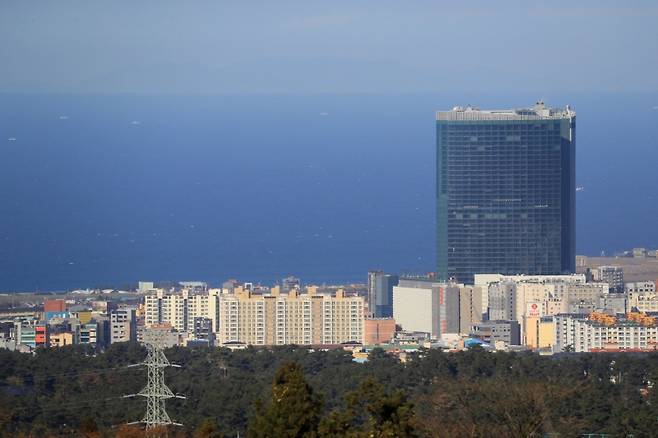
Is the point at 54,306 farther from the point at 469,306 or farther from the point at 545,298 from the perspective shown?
the point at 545,298


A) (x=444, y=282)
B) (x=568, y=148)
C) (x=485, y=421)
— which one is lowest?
(x=485, y=421)

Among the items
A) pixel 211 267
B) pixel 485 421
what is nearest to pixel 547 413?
pixel 485 421

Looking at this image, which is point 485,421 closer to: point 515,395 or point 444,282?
point 515,395

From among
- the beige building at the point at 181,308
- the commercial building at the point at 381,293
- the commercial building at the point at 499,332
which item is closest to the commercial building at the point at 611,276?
the commercial building at the point at 381,293

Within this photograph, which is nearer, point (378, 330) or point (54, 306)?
point (378, 330)

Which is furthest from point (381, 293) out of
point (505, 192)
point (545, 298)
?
point (505, 192)
